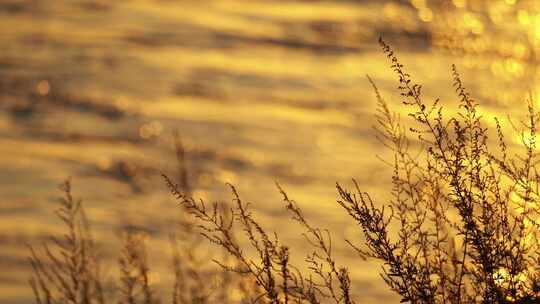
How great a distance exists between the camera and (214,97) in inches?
1187

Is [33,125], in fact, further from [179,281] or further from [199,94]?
[179,281]

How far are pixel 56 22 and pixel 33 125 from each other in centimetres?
739

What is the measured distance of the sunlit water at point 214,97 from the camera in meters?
23.3

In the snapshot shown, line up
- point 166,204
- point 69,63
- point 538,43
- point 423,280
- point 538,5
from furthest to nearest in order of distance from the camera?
point 69,63 → point 538,5 → point 538,43 → point 166,204 → point 423,280

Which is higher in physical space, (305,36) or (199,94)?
(305,36)

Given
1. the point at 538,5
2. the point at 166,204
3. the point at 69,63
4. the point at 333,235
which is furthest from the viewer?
the point at 69,63

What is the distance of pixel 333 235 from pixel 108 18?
1616 centimetres

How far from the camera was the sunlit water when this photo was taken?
76.5ft

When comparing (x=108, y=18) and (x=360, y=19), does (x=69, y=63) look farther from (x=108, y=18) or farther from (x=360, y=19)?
(x=360, y=19)

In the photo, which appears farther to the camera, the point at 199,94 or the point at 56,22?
the point at 56,22

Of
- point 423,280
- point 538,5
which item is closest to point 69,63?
point 538,5

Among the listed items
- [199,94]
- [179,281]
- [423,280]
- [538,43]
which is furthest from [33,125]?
[423,280]

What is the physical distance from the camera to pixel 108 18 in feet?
117

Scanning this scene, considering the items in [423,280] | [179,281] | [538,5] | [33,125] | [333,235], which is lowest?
[423,280]
